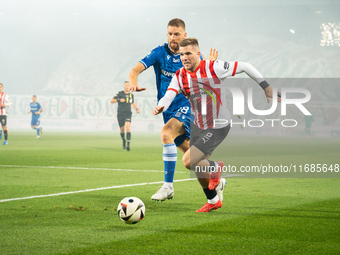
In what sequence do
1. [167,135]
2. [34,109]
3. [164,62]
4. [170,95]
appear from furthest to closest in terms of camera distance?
[34,109] < [164,62] < [167,135] < [170,95]

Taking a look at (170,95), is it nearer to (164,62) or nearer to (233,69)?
(233,69)

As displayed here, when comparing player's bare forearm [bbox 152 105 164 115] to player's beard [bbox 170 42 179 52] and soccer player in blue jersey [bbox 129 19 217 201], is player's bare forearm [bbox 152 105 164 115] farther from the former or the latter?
player's beard [bbox 170 42 179 52]

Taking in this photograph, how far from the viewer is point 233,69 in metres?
4.91

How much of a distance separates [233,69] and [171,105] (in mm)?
1333

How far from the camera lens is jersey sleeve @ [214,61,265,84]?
489 cm

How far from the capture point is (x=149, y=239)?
3.47 metres

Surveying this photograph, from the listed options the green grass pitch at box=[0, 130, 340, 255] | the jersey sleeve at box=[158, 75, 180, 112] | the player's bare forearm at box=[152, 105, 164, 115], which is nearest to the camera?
the green grass pitch at box=[0, 130, 340, 255]

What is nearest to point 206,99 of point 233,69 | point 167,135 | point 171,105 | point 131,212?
point 233,69

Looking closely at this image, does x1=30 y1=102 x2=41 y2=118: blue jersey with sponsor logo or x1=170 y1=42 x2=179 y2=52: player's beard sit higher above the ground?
x1=170 y1=42 x2=179 y2=52: player's beard

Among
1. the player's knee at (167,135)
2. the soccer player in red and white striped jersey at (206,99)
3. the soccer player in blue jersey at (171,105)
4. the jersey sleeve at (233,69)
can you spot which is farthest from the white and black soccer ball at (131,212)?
the jersey sleeve at (233,69)

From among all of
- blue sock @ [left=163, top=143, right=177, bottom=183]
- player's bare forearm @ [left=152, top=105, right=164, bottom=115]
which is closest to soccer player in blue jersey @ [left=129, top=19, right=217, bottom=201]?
blue sock @ [left=163, top=143, right=177, bottom=183]

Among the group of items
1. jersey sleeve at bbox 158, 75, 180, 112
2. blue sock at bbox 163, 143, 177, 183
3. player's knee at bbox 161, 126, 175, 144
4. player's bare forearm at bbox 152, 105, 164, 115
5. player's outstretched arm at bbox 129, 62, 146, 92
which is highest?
player's outstretched arm at bbox 129, 62, 146, 92

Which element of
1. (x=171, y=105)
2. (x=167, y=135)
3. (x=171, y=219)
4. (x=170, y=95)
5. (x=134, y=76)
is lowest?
(x=171, y=219)

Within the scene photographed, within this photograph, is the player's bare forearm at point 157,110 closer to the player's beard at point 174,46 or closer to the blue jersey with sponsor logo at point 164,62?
the blue jersey with sponsor logo at point 164,62
